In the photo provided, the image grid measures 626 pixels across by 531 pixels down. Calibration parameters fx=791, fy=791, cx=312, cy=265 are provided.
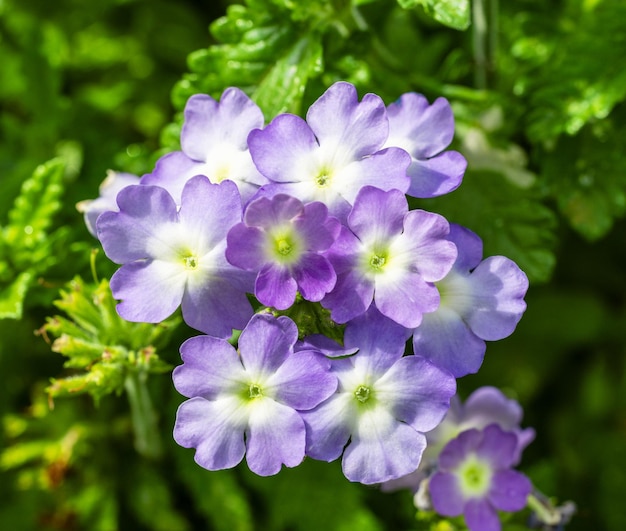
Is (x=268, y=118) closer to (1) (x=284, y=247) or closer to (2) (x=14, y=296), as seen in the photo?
(1) (x=284, y=247)

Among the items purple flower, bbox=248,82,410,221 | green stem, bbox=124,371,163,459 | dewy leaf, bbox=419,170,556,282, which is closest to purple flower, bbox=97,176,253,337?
purple flower, bbox=248,82,410,221

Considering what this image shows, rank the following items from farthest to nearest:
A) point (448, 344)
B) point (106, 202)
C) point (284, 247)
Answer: point (106, 202), point (448, 344), point (284, 247)

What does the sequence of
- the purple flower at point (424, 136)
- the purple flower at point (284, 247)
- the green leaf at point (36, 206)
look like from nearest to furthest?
1. the purple flower at point (284, 247)
2. the purple flower at point (424, 136)
3. the green leaf at point (36, 206)

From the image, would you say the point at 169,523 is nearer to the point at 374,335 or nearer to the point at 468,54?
the point at 374,335

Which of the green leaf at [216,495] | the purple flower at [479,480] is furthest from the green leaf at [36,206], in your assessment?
the purple flower at [479,480]

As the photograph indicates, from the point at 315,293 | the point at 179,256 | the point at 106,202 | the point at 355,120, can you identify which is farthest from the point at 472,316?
the point at 106,202

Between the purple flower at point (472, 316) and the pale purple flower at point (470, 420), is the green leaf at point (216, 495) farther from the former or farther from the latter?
the purple flower at point (472, 316)

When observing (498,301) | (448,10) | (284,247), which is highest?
(448,10)

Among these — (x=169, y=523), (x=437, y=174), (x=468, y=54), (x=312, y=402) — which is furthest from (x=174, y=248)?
(x=468, y=54)
